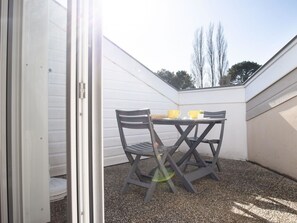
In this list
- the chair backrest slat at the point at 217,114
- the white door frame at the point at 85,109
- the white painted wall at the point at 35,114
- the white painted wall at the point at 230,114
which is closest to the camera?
the white door frame at the point at 85,109

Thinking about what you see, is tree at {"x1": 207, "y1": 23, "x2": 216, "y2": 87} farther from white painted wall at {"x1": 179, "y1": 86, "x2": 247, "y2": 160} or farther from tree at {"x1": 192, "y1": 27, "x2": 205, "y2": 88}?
white painted wall at {"x1": 179, "y1": 86, "x2": 247, "y2": 160}

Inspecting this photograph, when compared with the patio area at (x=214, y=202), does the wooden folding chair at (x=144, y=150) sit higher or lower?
higher

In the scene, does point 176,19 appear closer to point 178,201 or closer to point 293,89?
point 293,89

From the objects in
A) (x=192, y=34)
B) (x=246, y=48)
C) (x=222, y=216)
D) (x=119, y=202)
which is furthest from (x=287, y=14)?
(x=119, y=202)

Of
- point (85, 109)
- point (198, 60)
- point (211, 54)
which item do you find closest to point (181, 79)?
point (198, 60)

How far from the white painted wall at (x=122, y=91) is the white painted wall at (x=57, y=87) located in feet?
8.23

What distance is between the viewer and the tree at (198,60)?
746 centimetres

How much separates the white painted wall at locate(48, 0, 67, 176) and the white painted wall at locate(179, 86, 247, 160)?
4002mm

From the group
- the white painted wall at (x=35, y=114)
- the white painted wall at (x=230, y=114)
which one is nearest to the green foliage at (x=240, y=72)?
the white painted wall at (x=230, y=114)

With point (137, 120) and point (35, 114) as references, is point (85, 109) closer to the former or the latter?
point (35, 114)

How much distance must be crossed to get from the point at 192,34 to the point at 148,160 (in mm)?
4543

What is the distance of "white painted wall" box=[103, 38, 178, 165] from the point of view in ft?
12.7

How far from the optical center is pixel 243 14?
18.0 ft

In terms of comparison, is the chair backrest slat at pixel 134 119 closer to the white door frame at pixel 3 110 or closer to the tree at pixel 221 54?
the white door frame at pixel 3 110
